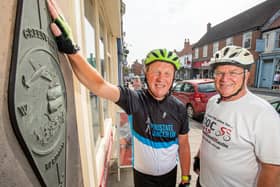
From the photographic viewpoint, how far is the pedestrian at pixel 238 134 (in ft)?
3.54

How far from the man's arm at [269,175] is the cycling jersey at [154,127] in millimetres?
606

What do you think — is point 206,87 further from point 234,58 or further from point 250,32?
point 250,32

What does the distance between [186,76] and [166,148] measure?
95.3ft

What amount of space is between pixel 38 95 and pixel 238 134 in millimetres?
1321

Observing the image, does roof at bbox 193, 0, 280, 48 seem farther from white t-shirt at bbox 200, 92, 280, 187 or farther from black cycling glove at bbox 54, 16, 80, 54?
black cycling glove at bbox 54, 16, 80, 54

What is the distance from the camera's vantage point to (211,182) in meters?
1.41

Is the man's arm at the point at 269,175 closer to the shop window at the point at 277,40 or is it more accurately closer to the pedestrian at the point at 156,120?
the pedestrian at the point at 156,120

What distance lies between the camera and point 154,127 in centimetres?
129

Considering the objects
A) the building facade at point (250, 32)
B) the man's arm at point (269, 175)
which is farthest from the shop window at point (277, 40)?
the man's arm at point (269, 175)

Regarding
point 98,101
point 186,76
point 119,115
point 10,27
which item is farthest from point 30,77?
point 186,76

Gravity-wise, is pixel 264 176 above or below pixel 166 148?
below

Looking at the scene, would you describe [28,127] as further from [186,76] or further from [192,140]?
[186,76]

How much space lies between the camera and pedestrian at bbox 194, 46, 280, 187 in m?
1.08

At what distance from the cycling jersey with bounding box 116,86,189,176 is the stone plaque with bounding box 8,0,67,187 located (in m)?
0.65
